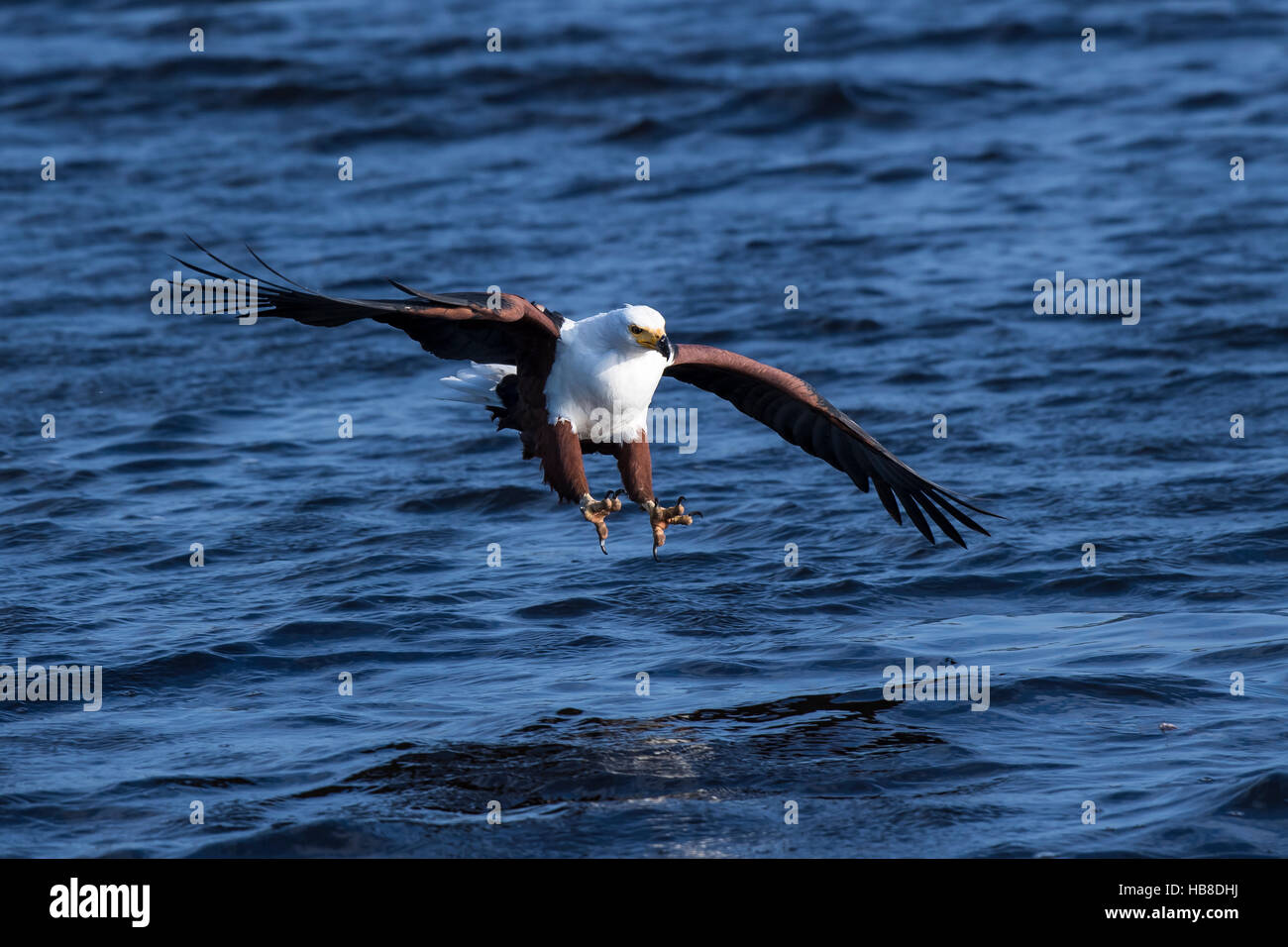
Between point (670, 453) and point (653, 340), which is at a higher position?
point (653, 340)

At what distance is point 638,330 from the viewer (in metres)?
8.41

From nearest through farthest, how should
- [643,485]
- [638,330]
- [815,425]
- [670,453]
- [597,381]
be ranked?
[638,330] → [597,381] → [643,485] → [815,425] → [670,453]

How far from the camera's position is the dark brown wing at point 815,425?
30.8 ft

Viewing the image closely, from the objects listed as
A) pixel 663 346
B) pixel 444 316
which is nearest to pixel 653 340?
pixel 663 346

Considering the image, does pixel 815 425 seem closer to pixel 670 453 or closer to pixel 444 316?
pixel 444 316

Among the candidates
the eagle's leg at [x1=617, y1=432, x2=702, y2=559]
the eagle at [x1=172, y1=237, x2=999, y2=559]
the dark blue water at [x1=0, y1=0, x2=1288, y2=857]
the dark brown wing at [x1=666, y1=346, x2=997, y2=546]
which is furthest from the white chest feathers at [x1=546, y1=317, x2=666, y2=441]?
the dark blue water at [x1=0, y1=0, x2=1288, y2=857]

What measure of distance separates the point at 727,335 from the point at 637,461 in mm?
7425

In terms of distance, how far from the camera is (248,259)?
18469 mm

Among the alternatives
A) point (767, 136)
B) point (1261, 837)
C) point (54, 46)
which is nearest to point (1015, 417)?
point (1261, 837)

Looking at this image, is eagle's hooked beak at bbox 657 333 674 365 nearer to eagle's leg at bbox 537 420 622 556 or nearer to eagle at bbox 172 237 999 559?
eagle at bbox 172 237 999 559

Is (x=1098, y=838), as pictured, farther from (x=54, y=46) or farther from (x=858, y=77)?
(x=54, y=46)

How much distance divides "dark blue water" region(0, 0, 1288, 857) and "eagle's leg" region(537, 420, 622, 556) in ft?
3.35

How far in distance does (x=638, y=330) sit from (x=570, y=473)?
0.78 metres
